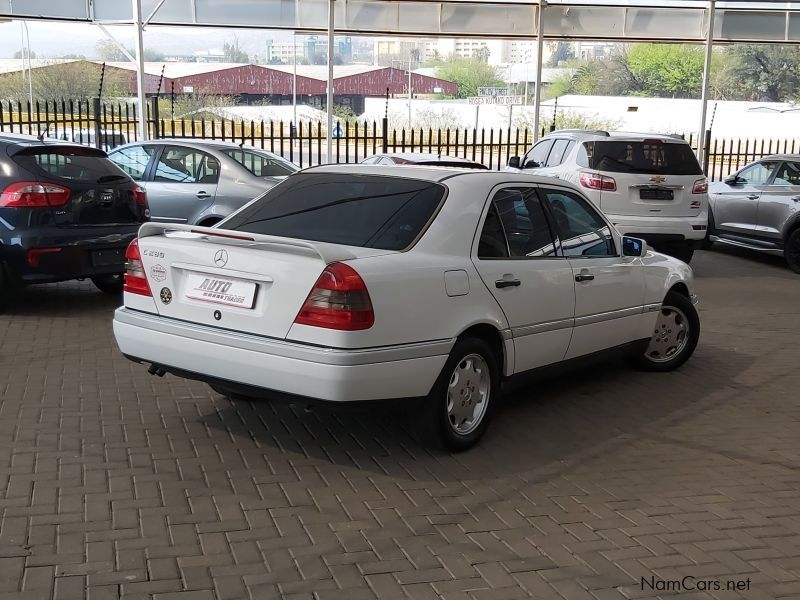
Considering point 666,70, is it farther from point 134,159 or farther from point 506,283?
point 506,283

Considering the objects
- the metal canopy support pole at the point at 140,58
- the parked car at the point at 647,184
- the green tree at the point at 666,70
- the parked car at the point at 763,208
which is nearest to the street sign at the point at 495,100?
the green tree at the point at 666,70

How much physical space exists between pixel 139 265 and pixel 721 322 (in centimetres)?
675

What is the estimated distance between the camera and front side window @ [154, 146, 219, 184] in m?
11.7

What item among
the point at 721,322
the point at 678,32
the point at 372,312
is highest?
the point at 678,32

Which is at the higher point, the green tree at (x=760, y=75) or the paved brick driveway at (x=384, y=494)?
the green tree at (x=760, y=75)

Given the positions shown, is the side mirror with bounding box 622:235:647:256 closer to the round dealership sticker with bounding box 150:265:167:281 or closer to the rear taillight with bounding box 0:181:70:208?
the round dealership sticker with bounding box 150:265:167:281

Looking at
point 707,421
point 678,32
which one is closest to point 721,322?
point 707,421

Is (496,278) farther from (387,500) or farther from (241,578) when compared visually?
(241,578)

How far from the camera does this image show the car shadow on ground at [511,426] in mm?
5457

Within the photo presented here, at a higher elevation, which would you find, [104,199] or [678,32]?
[678,32]

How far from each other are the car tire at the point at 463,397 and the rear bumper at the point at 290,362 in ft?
0.39

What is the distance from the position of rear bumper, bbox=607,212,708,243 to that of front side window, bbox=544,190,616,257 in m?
5.81

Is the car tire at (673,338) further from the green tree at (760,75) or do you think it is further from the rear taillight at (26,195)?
the green tree at (760,75)

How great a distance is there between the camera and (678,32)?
21.9 metres
